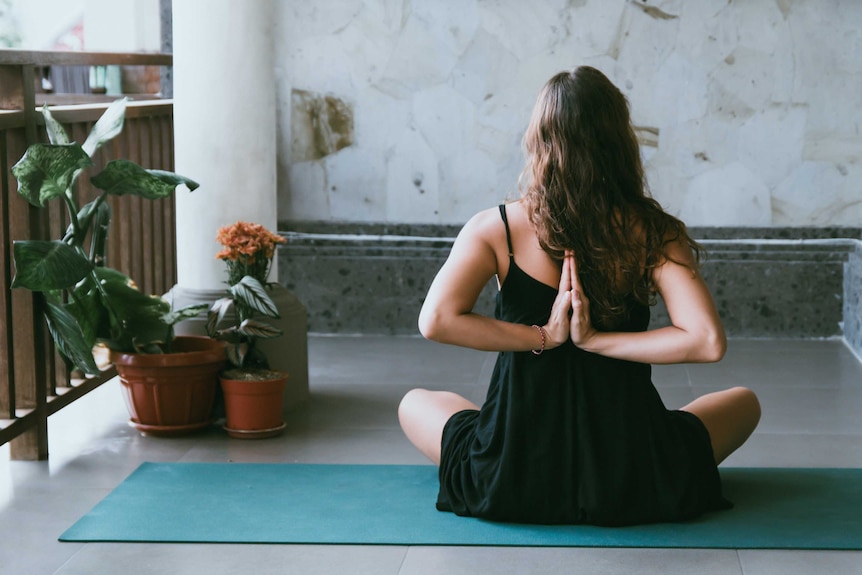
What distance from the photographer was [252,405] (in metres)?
4.12

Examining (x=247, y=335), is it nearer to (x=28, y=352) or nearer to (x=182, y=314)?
(x=182, y=314)

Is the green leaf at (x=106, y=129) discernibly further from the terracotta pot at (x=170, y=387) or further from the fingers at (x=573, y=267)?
the fingers at (x=573, y=267)

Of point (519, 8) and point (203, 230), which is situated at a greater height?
point (519, 8)

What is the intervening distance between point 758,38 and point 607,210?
338 cm

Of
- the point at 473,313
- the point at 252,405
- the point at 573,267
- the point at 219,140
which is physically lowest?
the point at 252,405

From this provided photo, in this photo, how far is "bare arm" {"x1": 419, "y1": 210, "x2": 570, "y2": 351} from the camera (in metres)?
3.01

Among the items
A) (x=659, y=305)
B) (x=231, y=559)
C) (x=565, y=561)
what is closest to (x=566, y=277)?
(x=565, y=561)

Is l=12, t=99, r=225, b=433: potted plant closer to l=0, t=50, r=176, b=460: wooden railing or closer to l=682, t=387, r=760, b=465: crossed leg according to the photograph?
l=0, t=50, r=176, b=460: wooden railing

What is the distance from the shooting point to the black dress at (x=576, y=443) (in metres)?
3.08

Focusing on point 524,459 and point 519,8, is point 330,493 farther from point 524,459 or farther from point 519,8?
point 519,8

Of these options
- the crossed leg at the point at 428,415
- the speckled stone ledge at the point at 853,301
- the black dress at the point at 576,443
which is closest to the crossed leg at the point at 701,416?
the crossed leg at the point at 428,415

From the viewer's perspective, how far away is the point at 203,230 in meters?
4.55

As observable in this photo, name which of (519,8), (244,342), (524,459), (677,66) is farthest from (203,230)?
(677,66)

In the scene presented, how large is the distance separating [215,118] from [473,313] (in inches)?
74.8
